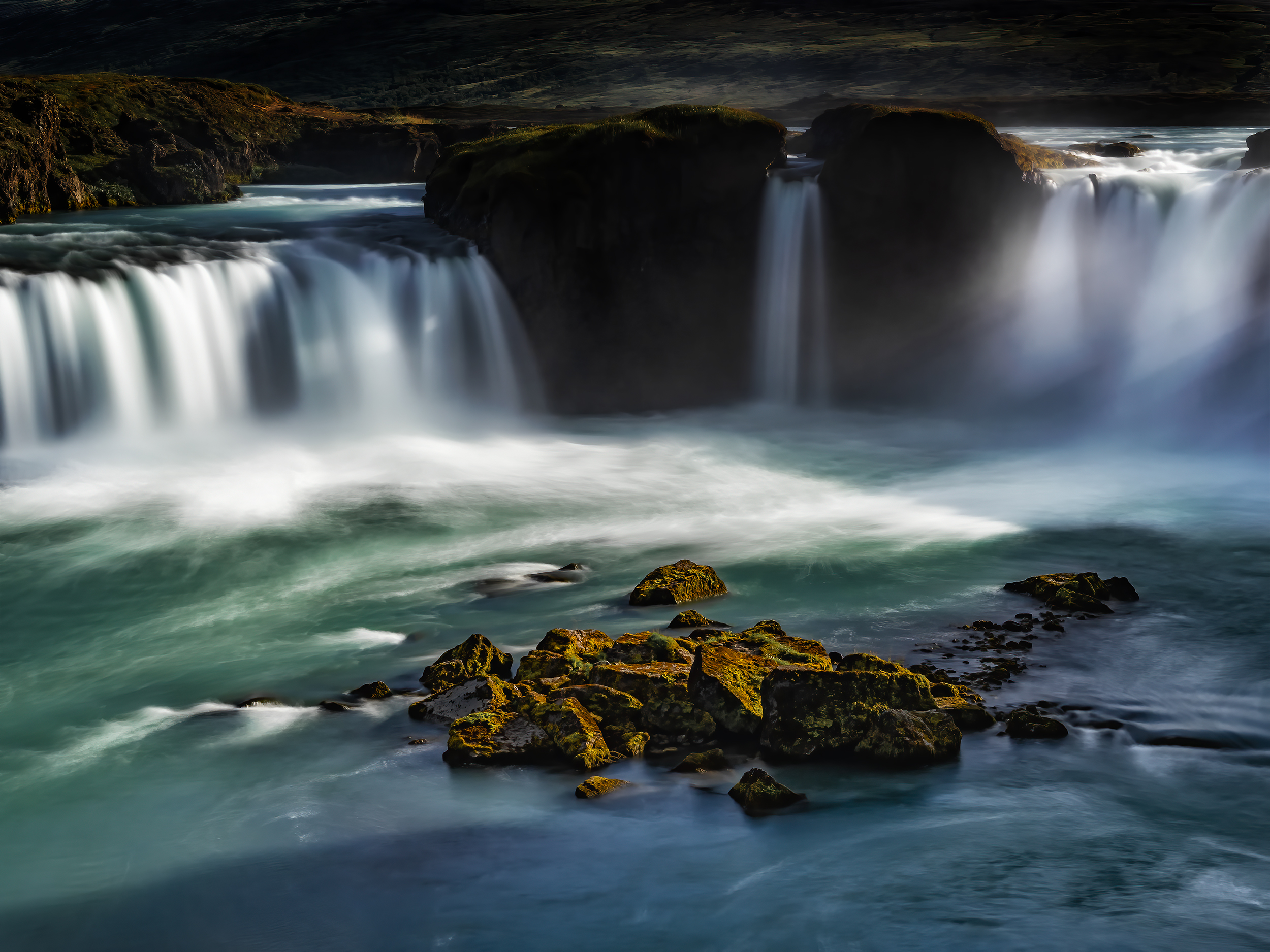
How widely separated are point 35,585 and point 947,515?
13.4 meters

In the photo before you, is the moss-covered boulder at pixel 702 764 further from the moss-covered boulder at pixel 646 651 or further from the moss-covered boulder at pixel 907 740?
the moss-covered boulder at pixel 646 651

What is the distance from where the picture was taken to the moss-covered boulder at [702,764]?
1066 centimetres

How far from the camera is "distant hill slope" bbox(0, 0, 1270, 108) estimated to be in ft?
346

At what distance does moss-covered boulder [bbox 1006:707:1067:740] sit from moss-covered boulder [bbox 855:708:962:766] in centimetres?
66

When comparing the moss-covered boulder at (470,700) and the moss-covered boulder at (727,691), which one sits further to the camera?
the moss-covered boulder at (470,700)

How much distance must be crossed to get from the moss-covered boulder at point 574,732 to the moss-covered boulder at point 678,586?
4050 mm

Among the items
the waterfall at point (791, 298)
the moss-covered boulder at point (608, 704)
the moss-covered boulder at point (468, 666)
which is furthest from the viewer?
the waterfall at point (791, 298)

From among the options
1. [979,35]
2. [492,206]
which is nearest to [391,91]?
[979,35]

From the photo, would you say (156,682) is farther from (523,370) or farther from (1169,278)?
(1169,278)

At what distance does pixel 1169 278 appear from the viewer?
94.6 feet

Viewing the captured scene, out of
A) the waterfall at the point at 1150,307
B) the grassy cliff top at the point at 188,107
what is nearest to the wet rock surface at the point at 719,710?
the waterfall at the point at 1150,307

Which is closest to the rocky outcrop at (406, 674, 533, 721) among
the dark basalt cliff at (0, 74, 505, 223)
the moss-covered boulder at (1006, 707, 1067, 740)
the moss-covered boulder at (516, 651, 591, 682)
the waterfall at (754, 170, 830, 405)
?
the moss-covered boulder at (516, 651, 591, 682)

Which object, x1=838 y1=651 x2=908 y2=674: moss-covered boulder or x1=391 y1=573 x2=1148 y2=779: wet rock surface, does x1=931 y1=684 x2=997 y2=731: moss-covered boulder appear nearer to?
x1=391 y1=573 x2=1148 y2=779: wet rock surface

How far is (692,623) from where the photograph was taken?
46.4 feet
